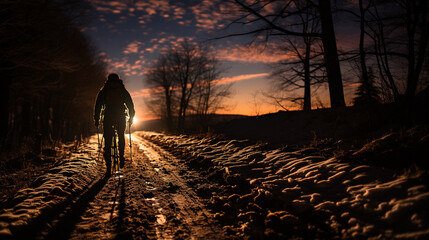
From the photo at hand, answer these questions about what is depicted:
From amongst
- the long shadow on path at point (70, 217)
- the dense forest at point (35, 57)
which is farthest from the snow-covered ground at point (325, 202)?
the dense forest at point (35, 57)

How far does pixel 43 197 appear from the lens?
3.39 metres

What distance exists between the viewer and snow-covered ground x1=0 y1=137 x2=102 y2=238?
8.41 feet

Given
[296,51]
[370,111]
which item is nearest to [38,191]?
[370,111]

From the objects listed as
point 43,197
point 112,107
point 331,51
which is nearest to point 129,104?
point 112,107

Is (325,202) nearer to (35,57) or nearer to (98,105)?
(98,105)

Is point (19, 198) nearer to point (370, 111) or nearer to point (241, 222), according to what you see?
point (241, 222)

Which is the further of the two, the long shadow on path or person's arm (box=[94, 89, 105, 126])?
person's arm (box=[94, 89, 105, 126])

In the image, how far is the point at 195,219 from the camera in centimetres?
297

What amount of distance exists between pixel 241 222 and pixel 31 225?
2.51 metres

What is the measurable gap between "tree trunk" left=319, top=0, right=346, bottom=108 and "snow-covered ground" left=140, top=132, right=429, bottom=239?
5091 mm

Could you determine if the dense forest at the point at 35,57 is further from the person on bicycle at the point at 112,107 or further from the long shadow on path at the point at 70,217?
the long shadow on path at the point at 70,217

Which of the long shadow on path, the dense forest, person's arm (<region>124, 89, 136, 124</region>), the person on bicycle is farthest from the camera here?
the dense forest

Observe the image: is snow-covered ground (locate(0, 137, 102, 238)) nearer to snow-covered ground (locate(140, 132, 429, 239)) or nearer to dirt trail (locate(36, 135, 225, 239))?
dirt trail (locate(36, 135, 225, 239))

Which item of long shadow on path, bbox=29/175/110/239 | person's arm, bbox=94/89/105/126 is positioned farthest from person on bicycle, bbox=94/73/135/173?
long shadow on path, bbox=29/175/110/239
